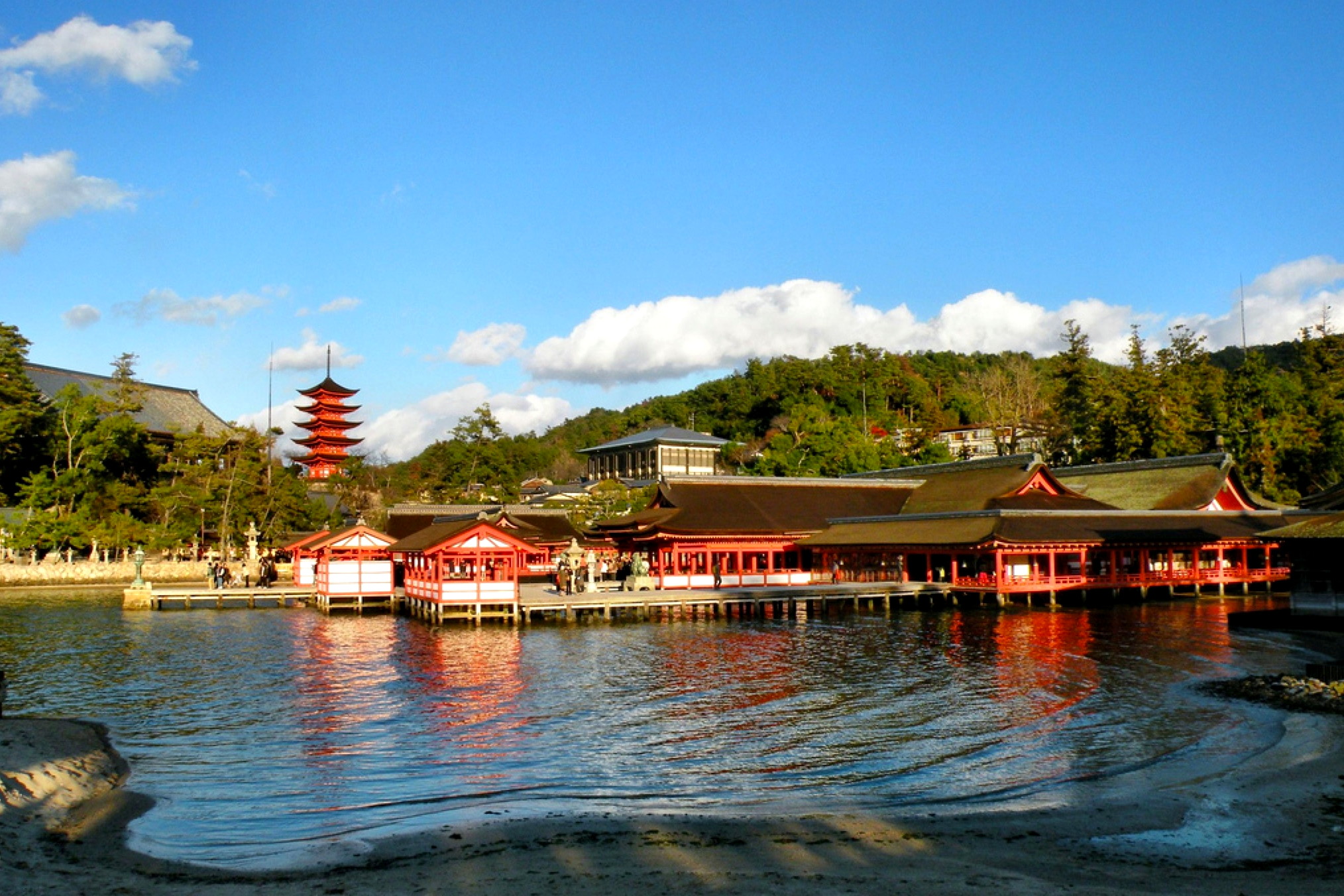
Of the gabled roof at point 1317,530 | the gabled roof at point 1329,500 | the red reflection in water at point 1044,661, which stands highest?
the gabled roof at point 1329,500

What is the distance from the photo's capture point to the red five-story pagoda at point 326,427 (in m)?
84.3

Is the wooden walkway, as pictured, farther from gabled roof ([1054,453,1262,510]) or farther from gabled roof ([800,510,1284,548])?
gabled roof ([1054,453,1262,510])

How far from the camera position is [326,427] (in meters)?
84.7

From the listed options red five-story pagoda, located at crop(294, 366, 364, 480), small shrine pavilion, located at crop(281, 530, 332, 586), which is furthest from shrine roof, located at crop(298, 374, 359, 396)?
small shrine pavilion, located at crop(281, 530, 332, 586)

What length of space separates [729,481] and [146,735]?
3167 centimetres

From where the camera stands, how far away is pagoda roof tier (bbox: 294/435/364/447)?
85000mm

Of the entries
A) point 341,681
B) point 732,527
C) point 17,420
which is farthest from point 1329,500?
point 17,420

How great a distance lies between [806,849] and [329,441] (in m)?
80.0

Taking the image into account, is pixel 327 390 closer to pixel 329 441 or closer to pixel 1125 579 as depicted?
pixel 329 441

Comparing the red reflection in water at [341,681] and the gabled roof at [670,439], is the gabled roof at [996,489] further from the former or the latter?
the gabled roof at [670,439]

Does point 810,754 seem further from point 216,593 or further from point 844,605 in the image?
point 216,593

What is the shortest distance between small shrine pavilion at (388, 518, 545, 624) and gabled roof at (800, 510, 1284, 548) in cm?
1400

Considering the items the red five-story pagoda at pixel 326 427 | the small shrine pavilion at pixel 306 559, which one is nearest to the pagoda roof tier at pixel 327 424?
the red five-story pagoda at pixel 326 427

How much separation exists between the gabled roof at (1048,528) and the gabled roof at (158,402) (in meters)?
39.8
